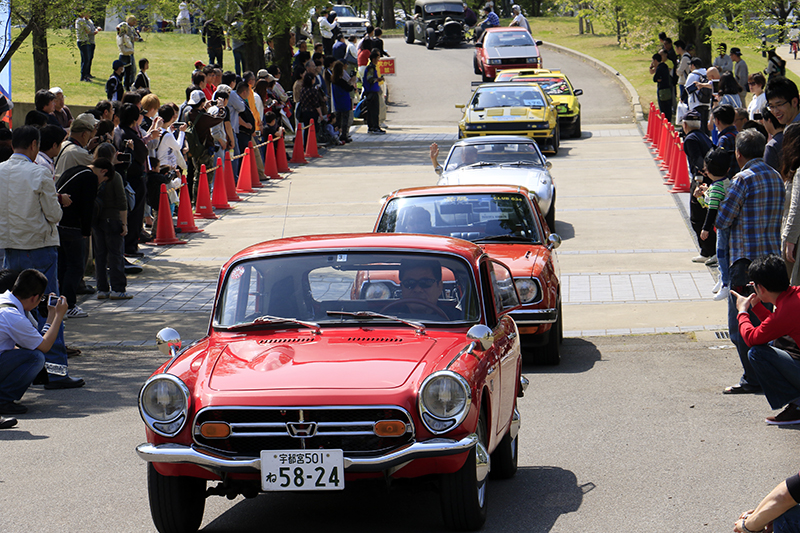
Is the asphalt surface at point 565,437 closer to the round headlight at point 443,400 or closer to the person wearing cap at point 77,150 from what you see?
the round headlight at point 443,400

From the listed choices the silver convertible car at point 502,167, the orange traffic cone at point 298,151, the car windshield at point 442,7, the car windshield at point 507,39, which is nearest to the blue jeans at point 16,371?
the silver convertible car at point 502,167

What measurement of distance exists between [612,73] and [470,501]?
38970mm

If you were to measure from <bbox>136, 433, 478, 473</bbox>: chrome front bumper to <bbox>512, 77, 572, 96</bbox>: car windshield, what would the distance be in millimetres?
24319

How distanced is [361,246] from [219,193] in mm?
13604

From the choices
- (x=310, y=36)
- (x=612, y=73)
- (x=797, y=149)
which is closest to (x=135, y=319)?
(x=797, y=149)

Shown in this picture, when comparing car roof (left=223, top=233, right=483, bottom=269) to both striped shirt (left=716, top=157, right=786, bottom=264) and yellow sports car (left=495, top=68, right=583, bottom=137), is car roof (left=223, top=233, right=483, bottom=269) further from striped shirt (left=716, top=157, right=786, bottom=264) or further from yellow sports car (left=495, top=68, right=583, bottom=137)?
yellow sports car (left=495, top=68, right=583, bottom=137)

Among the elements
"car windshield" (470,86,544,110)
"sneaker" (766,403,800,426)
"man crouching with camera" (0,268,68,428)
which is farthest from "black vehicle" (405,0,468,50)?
"sneaker" (766,403,800,426)

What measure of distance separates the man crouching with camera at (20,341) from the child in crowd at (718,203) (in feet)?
18.1

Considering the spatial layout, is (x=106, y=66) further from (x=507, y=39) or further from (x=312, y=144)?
(x=312, y=144)

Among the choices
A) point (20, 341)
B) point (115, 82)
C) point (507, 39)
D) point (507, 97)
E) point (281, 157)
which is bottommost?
point (20, 341)

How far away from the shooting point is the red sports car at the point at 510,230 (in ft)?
32.0

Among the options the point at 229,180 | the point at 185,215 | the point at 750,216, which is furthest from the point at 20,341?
the point at 229,180

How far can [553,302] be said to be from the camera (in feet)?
32.4

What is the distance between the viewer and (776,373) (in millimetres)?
7223
